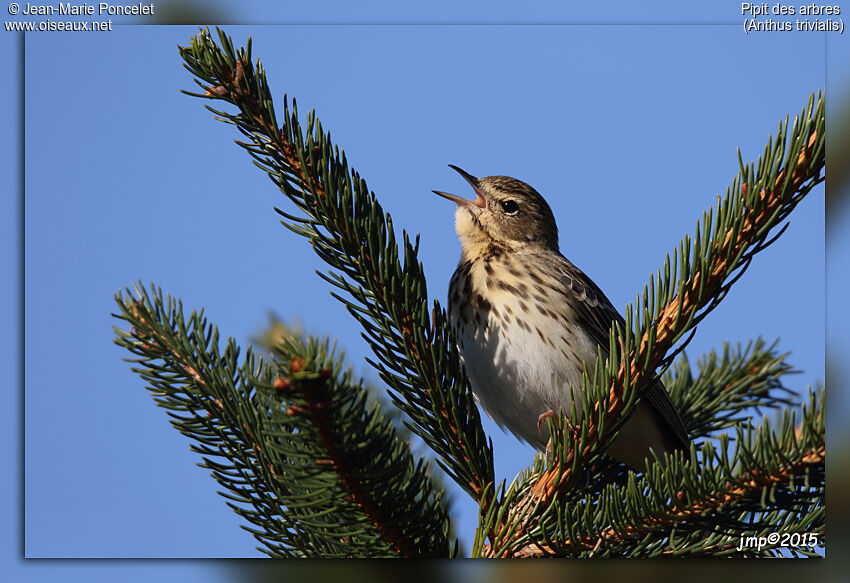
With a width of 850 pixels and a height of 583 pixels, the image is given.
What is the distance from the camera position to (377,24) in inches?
132

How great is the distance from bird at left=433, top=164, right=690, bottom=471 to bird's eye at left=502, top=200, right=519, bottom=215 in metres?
0.38

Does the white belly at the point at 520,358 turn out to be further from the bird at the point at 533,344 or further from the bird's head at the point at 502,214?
the bird's head at the point at 502,214

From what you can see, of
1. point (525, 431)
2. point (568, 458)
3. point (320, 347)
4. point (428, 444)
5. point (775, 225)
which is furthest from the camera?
point (525, 431)

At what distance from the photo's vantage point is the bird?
3.42m

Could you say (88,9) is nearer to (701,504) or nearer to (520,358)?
(520,358)

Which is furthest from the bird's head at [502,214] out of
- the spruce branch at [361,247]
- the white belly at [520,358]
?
the spruce branch at [361,247]

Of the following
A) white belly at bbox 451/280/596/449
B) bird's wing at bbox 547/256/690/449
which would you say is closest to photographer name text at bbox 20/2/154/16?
white belly at bbox 451/280/596/449

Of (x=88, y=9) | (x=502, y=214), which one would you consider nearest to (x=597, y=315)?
(x=502, y=214)

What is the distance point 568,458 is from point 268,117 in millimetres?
1344

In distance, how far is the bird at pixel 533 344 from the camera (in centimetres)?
342

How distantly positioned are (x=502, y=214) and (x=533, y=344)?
3.09 feet

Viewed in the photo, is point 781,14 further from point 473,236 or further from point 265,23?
point 265,23

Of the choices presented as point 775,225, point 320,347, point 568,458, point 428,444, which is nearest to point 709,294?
point 775,225

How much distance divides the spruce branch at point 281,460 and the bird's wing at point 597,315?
4.00 ft
